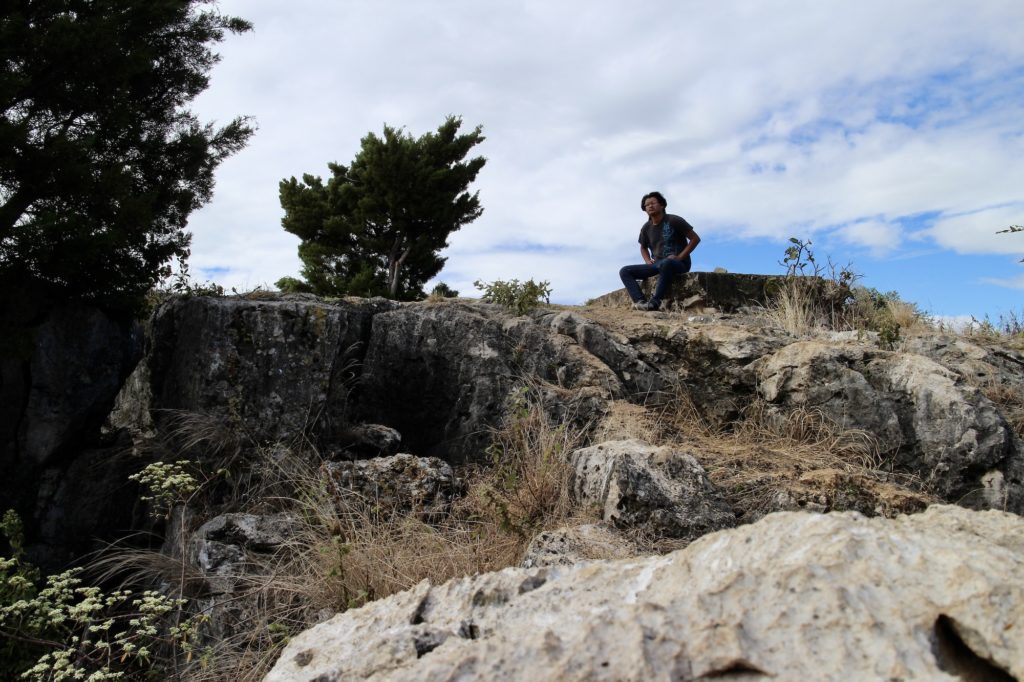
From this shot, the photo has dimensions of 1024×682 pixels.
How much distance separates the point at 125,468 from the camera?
569 cm

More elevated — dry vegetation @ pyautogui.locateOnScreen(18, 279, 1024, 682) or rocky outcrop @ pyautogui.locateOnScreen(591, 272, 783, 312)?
rocky outcrop @ pyautogui.locateOnScreen(591, 272, 783, 312)

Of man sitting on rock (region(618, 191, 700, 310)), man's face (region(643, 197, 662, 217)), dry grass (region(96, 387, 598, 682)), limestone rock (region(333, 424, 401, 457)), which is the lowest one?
dry grass (region(96, 387, 598, 682))

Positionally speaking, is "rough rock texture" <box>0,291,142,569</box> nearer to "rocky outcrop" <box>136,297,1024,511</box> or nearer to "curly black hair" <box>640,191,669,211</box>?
"rocky outcrop" <box>136,297,1024,511</box>

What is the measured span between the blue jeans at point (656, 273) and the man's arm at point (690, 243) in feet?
0.19

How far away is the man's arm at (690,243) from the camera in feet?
27.1

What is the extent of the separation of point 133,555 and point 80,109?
3371mm

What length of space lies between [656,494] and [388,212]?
50.5 feet

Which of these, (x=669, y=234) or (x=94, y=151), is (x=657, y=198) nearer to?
(x=669, y=234)

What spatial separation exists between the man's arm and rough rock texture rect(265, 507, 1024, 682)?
→ 646cm

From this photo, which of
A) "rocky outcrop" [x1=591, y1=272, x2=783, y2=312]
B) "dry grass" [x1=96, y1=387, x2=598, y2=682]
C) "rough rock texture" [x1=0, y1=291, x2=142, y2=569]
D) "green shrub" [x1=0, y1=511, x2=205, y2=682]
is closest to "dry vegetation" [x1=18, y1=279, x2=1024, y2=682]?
"dry grass" [x1=96, y1=387, x2=598, y2=682]

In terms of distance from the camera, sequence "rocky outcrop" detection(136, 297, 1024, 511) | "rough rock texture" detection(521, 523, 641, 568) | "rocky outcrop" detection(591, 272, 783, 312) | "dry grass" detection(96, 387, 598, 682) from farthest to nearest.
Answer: "rocky outcrop" detection(591, 272, 783, 312) < "rocky outcrop" detection(136, 297, 1024, 511) < "dry grass" detection(96, 387, 598, 682) < "rough rock texture" detection(521, 523, 641, 568)

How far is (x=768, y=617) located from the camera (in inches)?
59.6

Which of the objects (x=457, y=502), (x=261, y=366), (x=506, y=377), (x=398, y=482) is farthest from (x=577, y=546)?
(x=261, y=366)

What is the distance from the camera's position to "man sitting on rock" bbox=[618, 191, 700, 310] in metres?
8.15
